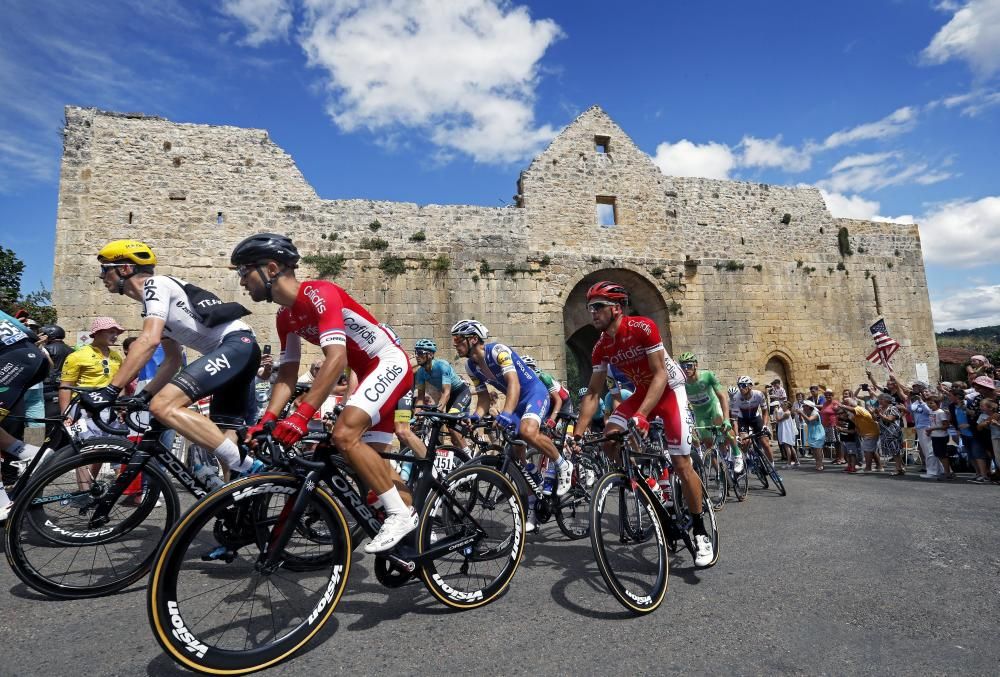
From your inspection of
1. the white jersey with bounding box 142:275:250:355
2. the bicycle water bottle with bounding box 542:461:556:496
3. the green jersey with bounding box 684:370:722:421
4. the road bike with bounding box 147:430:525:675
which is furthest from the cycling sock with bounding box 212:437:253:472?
the green jersey with bounding box 684:370:722:421

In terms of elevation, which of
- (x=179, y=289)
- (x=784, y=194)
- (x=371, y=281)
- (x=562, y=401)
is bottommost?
(x=562, y=401)

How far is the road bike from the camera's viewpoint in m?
2.34

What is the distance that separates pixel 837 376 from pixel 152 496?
802 inches

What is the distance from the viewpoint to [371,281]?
49.3ft

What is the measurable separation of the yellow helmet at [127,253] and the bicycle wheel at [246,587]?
2.41 metres

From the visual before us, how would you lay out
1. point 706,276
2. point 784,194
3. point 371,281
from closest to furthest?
point 371,281, point 706,276, point 784,194

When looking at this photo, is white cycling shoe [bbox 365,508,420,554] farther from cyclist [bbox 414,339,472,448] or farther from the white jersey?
cyclist [bbox 414,339,472,448]

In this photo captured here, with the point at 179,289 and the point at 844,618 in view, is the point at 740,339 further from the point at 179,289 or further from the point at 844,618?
the point at 179,289

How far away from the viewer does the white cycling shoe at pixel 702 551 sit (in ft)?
12.8

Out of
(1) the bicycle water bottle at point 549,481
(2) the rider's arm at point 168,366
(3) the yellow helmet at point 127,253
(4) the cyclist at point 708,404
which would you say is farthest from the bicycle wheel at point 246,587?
(4) the cyclist at point 708,404

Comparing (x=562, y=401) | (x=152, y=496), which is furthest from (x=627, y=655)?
(x=562, y=401)

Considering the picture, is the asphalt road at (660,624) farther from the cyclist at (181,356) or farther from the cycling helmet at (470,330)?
the cycling helmet at (470,330)

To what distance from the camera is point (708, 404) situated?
737 centimetres

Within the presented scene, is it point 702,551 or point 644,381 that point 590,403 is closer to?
point 644,381
